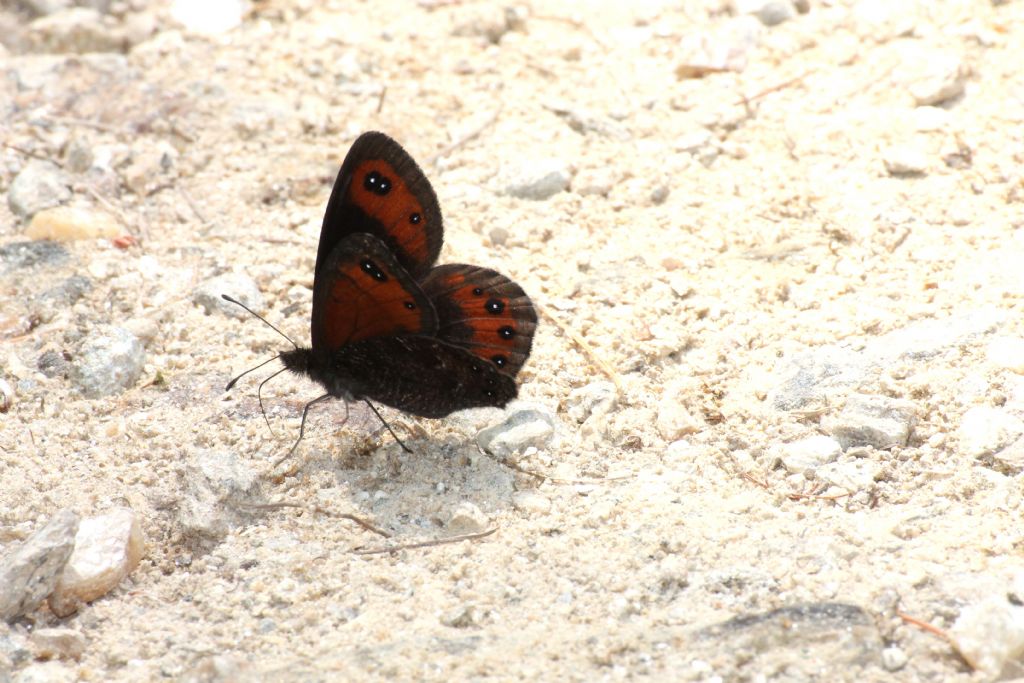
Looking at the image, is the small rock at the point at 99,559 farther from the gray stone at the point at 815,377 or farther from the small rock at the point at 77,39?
the small rock at the point at 77,39

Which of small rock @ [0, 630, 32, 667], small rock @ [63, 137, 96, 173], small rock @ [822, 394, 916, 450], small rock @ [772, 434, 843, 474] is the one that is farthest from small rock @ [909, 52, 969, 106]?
small rock @ [0, 630, 32, 667]

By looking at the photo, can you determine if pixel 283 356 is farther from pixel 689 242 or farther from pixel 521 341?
pixel 689 242

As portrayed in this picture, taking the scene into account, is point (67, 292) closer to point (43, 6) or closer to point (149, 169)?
point (149, 169)

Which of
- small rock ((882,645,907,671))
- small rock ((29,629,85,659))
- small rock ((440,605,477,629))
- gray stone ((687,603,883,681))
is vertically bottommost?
small rock ((29,629,85,659))

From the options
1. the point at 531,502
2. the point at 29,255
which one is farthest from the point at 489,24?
the point at 531,502

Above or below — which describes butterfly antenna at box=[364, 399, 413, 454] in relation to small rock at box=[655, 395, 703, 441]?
below

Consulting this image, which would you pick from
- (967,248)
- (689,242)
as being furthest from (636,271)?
(967,248)

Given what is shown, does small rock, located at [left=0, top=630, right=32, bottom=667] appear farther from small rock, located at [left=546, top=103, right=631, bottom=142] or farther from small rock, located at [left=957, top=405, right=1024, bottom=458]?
small rock, located at [left=546, top=103, right=631, bottom=142]
